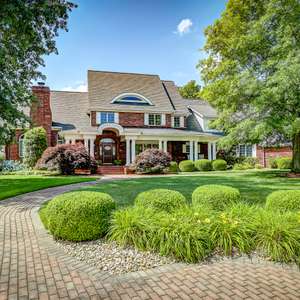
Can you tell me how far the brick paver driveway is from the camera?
127 inches

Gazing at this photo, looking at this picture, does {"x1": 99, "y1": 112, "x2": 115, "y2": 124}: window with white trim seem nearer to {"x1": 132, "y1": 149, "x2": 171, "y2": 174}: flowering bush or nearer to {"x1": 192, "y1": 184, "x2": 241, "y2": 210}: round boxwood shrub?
{"x1": 132, "y1": 149, "x2": 171, "y2": 174}: flowering bush

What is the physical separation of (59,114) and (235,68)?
1693 centimetres

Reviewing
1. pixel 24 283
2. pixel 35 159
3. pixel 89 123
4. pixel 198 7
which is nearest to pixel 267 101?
pixel 198 7

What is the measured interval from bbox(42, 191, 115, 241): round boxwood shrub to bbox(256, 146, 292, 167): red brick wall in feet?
79.0

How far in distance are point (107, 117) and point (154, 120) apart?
4712 millimetres

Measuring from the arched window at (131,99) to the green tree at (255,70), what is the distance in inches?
381

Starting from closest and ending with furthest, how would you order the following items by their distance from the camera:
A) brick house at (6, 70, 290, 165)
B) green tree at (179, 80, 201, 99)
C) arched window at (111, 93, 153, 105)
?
brick house at (6, 70, 290, 165)
arched window at (111, 93, 153, 105)
green tree at (179, 80, 201, 99)

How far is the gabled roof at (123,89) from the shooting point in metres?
25.1

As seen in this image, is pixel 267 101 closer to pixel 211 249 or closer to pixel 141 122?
pixel 211 249

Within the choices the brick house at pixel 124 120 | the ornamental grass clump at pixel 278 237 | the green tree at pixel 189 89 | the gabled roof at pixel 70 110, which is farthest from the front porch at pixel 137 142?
the green tree at pixel 189 89

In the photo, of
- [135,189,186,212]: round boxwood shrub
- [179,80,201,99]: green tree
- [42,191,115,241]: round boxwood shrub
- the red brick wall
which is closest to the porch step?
the red brick wall

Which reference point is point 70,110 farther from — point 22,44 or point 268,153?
point 268,153

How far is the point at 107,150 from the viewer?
2544cm

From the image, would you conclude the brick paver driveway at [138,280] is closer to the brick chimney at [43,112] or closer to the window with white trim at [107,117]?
the brick chimney at [43,112]
